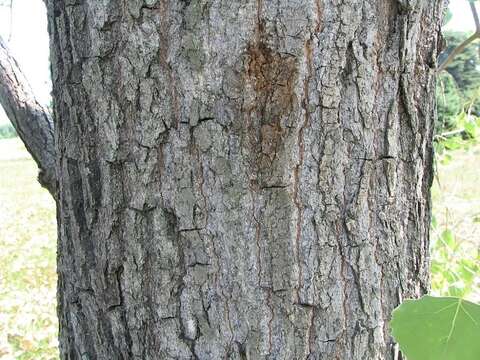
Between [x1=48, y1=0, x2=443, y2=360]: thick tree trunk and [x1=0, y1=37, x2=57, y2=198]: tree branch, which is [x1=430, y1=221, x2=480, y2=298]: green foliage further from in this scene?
[x1=0, y1=37, x2=57, y2=198]: tree branch

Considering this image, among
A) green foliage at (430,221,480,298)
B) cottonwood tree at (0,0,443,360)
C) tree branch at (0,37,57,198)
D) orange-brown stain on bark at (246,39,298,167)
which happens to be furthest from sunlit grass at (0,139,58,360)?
green foliage at (430,221,480,298)

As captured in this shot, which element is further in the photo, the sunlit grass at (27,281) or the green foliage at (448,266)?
the sunlit grass at (27,281)

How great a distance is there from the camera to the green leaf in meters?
0.63

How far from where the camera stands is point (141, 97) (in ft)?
2.66

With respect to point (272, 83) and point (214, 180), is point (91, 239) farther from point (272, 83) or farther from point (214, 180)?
point (272, 83)

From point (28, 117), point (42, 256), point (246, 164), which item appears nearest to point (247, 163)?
point (246, 164)

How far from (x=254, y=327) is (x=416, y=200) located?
13.7 inches

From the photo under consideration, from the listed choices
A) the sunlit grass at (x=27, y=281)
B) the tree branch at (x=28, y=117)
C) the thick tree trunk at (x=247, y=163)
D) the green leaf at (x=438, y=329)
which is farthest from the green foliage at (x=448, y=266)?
the sunlit grass at (x=27, y=281)

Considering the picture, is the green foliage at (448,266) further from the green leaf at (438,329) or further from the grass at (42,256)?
the green leaf at (438,329)

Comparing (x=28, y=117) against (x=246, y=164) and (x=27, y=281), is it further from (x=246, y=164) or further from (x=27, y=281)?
(x=27, y=281)

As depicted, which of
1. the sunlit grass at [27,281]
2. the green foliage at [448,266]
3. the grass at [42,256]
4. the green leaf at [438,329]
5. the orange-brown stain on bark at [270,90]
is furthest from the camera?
the sunlit grass at [27,281]

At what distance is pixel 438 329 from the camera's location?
0.64 m

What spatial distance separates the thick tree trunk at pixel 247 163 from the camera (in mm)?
785

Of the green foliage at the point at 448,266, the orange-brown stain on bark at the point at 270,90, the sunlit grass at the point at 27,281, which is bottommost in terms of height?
the sunlit grass at the point at 27,281
